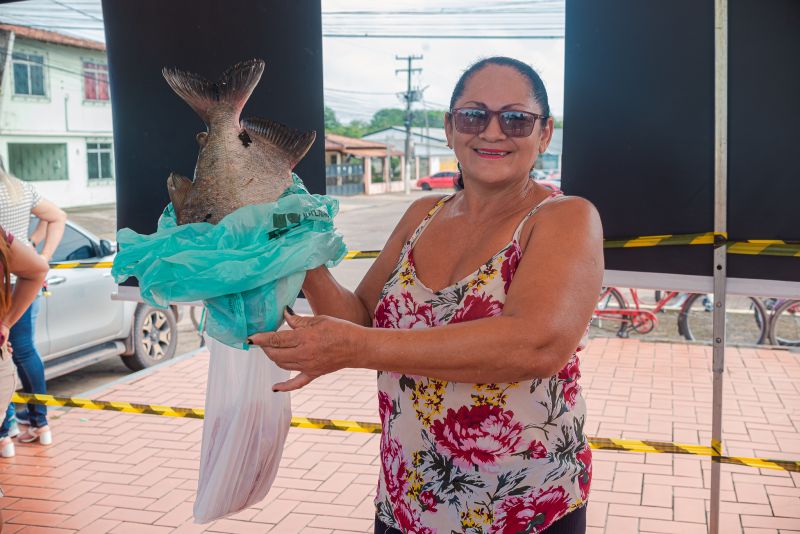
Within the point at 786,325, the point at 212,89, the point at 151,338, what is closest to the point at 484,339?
the point at 212,89

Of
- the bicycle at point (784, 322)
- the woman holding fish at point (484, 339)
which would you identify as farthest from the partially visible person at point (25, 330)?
the bicycle at point (784, 322)

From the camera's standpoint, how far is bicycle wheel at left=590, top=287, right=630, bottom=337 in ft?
25.6

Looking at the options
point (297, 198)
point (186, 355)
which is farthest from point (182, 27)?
point (186, 355)

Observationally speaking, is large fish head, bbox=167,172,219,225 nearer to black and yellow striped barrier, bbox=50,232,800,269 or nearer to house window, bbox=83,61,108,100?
black and yellow striped barrier, bbox=50,232,800,269

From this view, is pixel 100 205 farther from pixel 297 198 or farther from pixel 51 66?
pixel 297 198

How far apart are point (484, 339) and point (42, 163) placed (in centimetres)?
2557

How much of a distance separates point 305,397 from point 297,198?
13.8 feet

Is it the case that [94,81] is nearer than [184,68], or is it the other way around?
[184,68]

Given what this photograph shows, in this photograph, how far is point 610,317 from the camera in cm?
781

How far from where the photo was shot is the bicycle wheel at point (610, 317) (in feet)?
25.6

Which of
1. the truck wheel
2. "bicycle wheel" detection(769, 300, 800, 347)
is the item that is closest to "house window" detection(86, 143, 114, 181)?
the truck wheel

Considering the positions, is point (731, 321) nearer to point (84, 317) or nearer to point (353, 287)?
point (353, 287)

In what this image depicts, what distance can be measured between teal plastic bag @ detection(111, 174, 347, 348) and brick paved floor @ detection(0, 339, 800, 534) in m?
2.20

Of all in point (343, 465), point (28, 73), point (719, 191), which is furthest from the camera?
point (28, 73)
